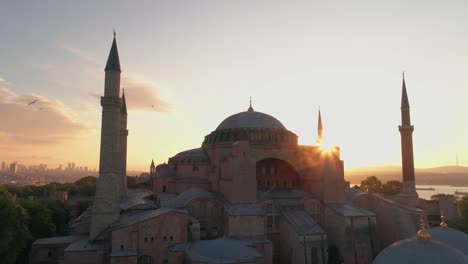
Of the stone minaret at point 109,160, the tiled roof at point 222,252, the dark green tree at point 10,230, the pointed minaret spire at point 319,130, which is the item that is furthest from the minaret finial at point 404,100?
the dark green tree at point 10,230

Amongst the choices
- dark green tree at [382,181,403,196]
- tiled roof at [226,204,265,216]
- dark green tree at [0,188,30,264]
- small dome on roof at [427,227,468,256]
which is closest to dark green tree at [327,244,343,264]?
tiled roof at [226,204,265,216]

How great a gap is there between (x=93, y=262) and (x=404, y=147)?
29635mm

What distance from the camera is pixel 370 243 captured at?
83.5ft

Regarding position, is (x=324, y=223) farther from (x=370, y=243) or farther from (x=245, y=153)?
(x=245, y=153)

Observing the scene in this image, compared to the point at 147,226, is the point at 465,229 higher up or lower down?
lower down

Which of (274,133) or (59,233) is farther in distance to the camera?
(59,233)

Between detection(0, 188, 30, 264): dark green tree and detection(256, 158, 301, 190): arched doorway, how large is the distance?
17.9 meters

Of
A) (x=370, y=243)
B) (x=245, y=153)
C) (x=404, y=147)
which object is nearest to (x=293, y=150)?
(x=245, y=153)

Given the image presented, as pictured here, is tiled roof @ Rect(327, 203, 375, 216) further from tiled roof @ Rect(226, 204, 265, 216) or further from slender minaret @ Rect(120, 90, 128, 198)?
slender minaret @ Rect(120, 90, 128, 198)

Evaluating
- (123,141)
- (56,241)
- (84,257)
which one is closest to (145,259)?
(84,257)

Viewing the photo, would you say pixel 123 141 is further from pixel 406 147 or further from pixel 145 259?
pixel 406 147

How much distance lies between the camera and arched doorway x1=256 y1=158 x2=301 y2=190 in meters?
29.7

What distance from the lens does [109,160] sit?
24812 millimetres

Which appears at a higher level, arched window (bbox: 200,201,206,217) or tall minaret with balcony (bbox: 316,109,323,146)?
tall minaret with balcony (bbox: 316,109,323,146)
